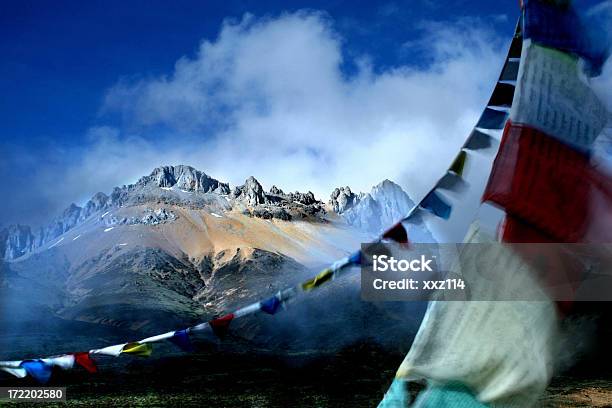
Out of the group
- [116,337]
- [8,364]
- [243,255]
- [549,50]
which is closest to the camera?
[549,50]

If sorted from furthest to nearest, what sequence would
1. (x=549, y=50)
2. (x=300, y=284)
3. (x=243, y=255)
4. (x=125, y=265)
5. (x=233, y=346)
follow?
(x=243, y=255)
(x=125, y=265)
(x=233, y=346)
(x=300, y=284)
(x=549, y=50)

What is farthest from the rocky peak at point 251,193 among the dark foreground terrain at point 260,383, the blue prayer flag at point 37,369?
the blue prayer flag at point 37,369

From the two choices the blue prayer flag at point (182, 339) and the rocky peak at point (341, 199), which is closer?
the blue prayer flag at point (182, 339)

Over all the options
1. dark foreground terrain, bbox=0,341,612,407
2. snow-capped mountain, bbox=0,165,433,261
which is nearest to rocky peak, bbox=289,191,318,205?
snow-capped mountain, bbox=0,165,433,261

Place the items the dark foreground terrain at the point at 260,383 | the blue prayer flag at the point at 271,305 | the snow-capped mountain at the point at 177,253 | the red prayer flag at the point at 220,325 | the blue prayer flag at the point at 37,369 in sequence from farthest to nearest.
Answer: the snow-capped mountain at the point at 177,253 < the dark foreground terrain at the point at 260,383 < the blue prayer flag at the point at 37,369 < the red prayer flag at the point at 220,325 < the blue prayer flag at the point at 271,305

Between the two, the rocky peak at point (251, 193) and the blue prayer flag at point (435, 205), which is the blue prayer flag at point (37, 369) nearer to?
the blue prayer flag at point (435, 205)

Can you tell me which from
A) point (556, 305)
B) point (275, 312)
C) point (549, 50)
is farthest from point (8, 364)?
point (549, 50)

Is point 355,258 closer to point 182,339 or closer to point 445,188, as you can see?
point 445,188

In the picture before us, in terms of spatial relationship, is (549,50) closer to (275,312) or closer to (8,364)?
(275,312)

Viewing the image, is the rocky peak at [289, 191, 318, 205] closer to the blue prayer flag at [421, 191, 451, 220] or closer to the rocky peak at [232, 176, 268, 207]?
the rocky peak at [232, 176, 268, 207]

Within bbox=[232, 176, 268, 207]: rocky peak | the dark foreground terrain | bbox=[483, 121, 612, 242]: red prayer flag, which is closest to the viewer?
bbox=[483, 121, 612, 242]: red prayer flag

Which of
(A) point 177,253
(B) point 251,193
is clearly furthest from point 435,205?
(B) point 251,193
